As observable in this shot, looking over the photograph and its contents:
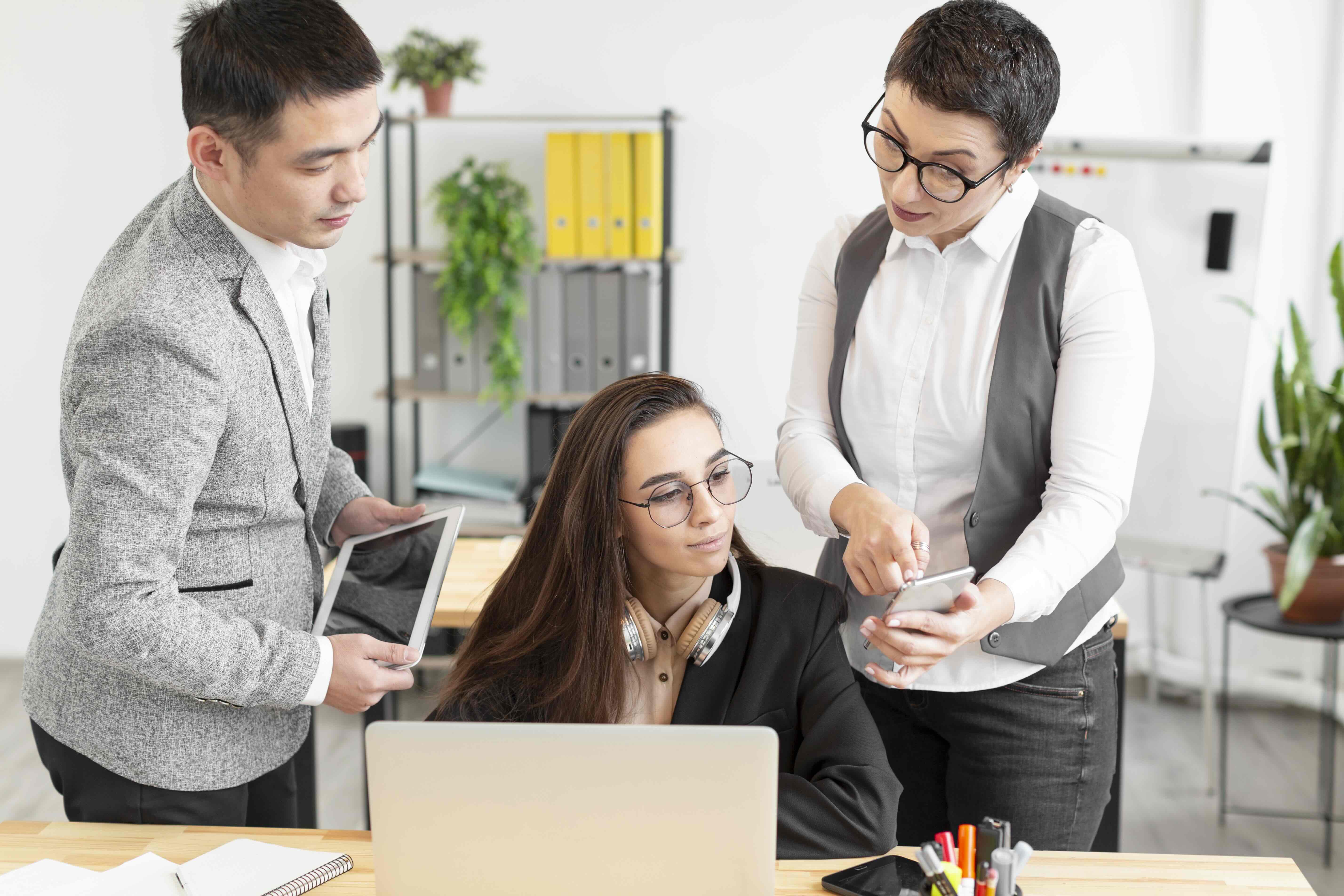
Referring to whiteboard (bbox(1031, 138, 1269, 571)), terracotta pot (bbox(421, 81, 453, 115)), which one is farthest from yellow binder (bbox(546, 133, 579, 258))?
whiteboard (bbox(1031, 138, 1269, 571))

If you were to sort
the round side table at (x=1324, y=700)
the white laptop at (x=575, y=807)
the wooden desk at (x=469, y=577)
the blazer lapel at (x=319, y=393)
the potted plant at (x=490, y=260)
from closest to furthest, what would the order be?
1. the white laptop at (x=575, y=807)
2. the blazer lapel at (x=319, y=393)
3. the wooden desk at (x=469, y=577)
4. the round side table at (x=1324, y=700)
5. the potted plant at (x=490, y=260)

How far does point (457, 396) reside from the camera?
3.85 metres

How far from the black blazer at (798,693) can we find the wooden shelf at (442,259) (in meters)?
2.28

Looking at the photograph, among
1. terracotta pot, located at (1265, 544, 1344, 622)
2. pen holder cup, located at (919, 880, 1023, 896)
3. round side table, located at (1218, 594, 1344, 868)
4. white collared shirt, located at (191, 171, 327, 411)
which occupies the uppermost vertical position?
white collared shirt, located at (191, 171, 327, 411)

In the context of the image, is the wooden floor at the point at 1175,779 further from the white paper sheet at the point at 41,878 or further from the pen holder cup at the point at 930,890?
the pen holder cup at the point at 930,890

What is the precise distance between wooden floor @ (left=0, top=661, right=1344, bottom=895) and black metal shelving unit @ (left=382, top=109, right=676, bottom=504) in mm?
1005

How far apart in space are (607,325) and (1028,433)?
2.47 meters

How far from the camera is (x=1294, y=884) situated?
1.30 m

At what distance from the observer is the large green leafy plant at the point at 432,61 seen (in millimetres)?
3707

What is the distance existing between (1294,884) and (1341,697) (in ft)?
9.22

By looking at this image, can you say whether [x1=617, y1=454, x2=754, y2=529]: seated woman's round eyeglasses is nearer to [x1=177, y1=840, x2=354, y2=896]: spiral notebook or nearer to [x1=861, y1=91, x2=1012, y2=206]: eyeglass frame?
[x1=861, y1=91, x2=1012, y2=206]: eyeglass frame

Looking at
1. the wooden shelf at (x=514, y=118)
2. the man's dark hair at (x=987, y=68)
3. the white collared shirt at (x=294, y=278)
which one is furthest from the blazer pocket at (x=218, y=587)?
the wooden shelf at (x=514, y=118)

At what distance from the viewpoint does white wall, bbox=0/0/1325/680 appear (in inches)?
154

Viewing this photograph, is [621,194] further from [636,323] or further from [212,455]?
[212,455]
